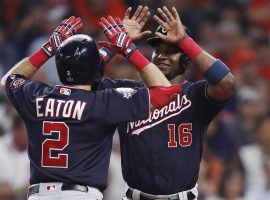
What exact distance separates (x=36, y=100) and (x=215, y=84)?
3.75 feet

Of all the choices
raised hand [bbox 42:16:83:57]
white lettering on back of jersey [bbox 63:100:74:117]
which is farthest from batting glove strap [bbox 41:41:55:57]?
white lettering on back of jersey [bbox 63:100:74:117]

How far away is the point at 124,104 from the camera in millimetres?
5461

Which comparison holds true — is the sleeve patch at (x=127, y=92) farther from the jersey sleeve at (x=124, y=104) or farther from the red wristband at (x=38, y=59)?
the red wristband at (x=38, y=59)

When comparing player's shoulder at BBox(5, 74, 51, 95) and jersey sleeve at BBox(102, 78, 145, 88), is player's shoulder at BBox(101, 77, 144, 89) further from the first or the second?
player's shoulder at BBox(5, 74, 51, 95)

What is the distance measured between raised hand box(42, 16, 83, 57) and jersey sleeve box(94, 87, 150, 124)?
1.84ft

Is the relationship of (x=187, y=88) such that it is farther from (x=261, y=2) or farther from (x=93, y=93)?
(x=261, y=2)

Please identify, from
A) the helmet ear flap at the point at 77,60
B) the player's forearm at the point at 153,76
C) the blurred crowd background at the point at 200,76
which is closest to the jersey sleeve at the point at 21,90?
the helmet ear flap at the point at 77,60

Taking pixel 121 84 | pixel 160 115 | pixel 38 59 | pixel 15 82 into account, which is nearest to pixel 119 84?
pixel 121 84

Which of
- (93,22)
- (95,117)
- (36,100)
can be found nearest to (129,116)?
(95,117)

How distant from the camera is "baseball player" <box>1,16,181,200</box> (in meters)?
5.41

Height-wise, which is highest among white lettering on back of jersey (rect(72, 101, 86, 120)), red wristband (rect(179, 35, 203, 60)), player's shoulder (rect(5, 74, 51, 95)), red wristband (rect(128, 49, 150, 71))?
red wristband (rect(179, 35, 203, 60))

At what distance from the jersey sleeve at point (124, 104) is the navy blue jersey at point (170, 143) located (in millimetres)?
522

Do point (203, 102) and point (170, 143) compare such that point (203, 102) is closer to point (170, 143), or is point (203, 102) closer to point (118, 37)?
point (170, 143)

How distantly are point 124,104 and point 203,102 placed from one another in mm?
727
